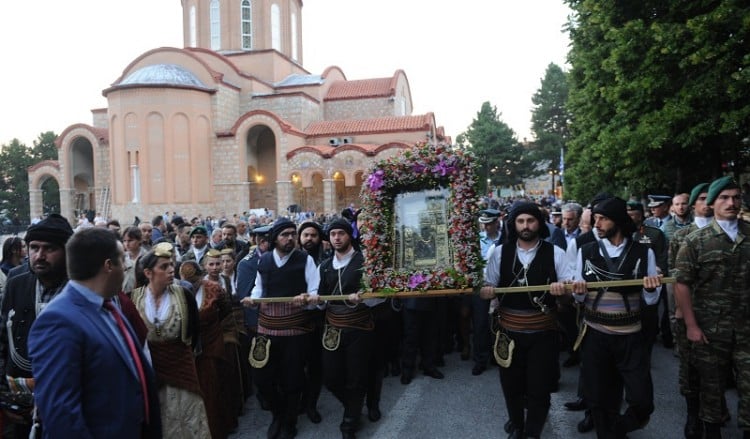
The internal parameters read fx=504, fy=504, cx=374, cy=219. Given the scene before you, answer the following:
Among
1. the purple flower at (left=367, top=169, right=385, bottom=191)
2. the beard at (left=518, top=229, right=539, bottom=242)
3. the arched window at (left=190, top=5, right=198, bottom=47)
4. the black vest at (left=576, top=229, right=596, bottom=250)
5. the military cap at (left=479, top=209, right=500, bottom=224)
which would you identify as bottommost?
the black vest at (left=576, top=229, right=596, bottom=250)

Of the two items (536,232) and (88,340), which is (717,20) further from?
(88,340)

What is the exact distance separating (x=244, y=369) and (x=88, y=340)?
4.06 metres

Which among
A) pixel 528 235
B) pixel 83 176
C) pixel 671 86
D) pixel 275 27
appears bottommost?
pixel 528 235

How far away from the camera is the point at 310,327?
520 cm

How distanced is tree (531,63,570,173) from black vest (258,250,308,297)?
48488 mm

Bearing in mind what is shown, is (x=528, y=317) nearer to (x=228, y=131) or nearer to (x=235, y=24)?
(x=228, y=131)

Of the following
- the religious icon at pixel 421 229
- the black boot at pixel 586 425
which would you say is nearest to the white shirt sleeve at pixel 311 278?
the religious icon at pixel 421 229

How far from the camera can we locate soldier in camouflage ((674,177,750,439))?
4262mm

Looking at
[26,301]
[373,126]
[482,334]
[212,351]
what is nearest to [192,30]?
[373,126]

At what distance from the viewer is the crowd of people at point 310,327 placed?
2512 millimetres

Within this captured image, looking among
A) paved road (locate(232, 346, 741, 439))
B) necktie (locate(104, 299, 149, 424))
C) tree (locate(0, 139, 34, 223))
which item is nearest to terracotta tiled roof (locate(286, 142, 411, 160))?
paved road (locate(232, 346, 741, 439))

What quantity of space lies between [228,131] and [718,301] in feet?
111

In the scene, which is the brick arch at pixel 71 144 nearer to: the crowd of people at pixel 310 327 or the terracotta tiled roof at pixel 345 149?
the terracotta tiled roof at pixel 345 149

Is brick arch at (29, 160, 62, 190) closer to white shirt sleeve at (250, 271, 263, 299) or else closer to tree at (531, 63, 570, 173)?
white shirt sleeve at (250, 271, 263, 299)
